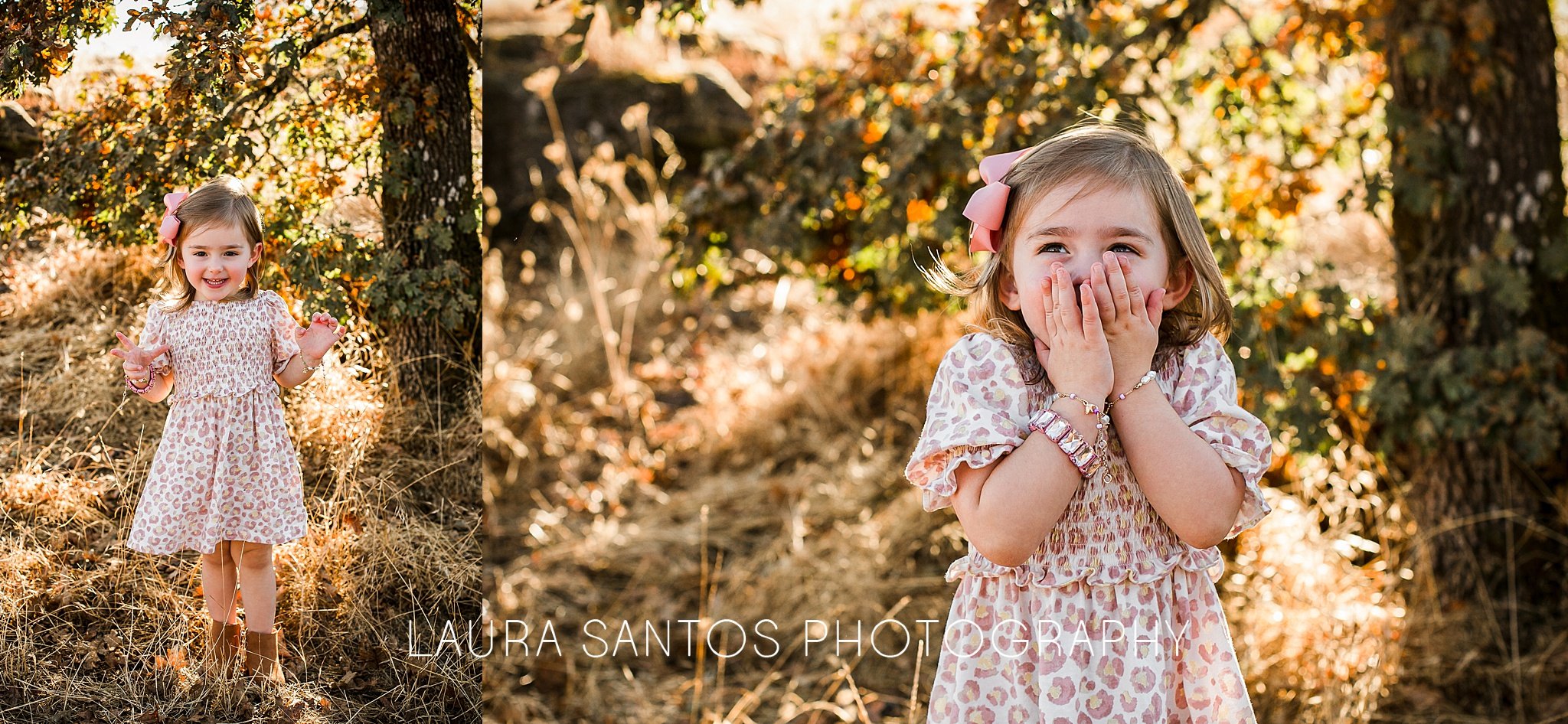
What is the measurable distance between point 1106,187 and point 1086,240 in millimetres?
85

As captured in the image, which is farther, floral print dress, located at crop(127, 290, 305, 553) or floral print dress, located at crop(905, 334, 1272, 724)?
floral print dress, located at crop(905, 334, 1272, 724)

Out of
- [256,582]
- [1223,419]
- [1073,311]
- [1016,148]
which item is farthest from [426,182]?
[1016,148]

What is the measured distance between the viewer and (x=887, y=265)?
3682mm

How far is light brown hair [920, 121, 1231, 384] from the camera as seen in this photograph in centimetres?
165

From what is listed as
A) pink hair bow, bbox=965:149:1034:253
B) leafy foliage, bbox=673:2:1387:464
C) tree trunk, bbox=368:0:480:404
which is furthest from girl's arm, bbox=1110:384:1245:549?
leafy foliage, bbox=673:2:1387:464

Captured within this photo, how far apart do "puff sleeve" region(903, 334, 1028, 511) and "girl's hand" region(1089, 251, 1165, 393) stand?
0.47 feet

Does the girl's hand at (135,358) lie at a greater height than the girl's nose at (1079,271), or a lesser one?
lesser

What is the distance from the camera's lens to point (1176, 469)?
1567mm

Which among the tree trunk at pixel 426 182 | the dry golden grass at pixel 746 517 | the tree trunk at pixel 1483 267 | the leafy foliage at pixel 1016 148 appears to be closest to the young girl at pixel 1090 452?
the tree trunk at pixel 426 182

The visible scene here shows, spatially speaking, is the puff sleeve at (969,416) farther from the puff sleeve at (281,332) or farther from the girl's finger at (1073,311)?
the puff sleeve at (281,332)

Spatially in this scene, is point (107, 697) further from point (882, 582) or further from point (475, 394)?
point (882, 582)

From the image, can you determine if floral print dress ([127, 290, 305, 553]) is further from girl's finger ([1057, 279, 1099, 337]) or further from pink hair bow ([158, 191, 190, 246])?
girl's finger ([1057, 279, 1099, 337])

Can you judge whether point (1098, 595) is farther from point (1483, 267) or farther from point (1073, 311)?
point (1483, 267)

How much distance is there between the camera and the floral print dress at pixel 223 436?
59.1 inches
